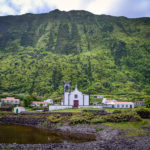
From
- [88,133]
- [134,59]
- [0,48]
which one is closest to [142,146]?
[88,133]

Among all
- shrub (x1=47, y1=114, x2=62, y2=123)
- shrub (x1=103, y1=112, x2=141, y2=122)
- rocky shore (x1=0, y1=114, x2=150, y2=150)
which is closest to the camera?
rocky shore (x1=0, y1=114, x2=150, y2=150)

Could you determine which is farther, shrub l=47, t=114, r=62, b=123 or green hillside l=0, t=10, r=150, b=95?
green hillside l=0, t=10, r=150, b=95

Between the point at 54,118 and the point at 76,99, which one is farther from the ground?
the point at 76,99

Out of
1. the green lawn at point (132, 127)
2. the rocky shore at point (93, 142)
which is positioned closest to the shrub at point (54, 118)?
the rocky shore at point (93, 142)

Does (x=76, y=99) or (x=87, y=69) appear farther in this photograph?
(x=87, y=69)

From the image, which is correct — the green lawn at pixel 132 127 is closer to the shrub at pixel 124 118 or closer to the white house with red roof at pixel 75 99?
the shrub at pixel 124 118

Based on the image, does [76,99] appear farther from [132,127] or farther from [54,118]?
[132,127]

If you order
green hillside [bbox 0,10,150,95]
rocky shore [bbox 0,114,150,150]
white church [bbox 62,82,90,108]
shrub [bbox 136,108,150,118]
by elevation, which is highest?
green hillside [bbox 0,10,150,95]

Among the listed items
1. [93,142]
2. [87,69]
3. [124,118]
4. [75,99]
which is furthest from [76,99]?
[87,69]

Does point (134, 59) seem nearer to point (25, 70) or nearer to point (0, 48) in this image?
point (25, 70)

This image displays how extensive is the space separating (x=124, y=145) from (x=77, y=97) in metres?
33.9

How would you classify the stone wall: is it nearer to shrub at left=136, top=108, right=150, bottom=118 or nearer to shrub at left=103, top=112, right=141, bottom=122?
shrub at left=103, top=112, right=141, bottom=122

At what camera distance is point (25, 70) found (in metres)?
128

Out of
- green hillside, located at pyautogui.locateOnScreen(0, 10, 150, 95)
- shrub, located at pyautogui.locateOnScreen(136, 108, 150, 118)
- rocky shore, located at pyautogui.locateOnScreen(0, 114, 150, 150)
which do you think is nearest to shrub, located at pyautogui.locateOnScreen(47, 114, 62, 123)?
rocky shore, located at pyautogui.locateOnScreen(0, 114, 150, 150)
